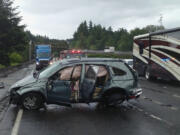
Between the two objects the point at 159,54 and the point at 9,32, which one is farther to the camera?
the point at 9,32

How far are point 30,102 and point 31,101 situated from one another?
1.9 inches

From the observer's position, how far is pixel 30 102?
9.05 m

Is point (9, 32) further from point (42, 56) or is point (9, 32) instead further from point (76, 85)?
point (76, 85)

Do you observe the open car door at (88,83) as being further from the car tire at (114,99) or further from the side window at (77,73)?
the car tire at (114,99)

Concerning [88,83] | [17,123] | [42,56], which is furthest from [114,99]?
[42,56]

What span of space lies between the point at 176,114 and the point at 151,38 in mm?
11459

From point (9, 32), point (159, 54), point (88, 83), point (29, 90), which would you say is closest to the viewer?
point (29, 90)

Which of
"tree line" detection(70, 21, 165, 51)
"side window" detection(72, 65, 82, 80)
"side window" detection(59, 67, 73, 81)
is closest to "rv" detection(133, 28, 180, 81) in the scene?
"side window" detection(72, 65, 82, 80)

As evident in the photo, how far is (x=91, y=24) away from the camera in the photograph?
181875 mm

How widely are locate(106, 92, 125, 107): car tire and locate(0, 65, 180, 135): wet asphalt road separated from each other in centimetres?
22

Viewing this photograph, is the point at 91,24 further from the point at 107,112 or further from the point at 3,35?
the point at 107,112

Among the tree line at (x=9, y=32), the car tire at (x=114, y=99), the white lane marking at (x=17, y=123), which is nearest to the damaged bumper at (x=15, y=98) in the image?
the white lane marking at (x=17, y=123)

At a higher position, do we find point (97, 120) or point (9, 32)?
point (9, 32)

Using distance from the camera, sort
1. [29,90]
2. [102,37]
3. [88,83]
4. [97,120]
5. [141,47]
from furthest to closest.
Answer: [102,37] → [141,47] → [88,83] → [29,90] → [97,120]
